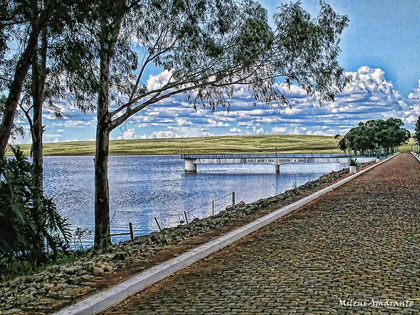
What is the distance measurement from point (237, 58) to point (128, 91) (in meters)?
3.56

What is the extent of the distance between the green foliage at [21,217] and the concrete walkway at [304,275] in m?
3.74

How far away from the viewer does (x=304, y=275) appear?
20.1ft

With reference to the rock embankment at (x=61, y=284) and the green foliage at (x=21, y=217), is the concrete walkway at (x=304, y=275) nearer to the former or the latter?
the rock embankment at (x=61, y=284)

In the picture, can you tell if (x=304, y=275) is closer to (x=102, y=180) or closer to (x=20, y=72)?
(x=20, y=72)

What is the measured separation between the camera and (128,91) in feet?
50.1

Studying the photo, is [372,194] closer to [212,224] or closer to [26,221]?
[212,224]

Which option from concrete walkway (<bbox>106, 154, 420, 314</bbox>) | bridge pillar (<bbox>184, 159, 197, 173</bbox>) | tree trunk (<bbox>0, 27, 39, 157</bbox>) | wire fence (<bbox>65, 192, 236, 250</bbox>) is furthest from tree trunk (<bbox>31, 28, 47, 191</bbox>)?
bridge pillar (<bbox>184, 159, 197, 173</bbox>)

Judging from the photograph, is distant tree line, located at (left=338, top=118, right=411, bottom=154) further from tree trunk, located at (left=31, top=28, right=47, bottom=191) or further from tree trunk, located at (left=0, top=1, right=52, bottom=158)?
tree trunk, located at (left=0, top=1, right=52, bottom=158)

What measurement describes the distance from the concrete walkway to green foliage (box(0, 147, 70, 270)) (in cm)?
374

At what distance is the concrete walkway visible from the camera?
4949 millimetres

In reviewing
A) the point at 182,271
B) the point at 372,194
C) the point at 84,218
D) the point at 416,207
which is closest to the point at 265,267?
the point at 182,271

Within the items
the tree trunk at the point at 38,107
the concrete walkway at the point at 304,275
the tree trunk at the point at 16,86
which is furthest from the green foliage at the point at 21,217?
the concrete walkway at the point at 304,275

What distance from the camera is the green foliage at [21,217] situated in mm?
8664

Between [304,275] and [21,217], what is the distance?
5079 mm
